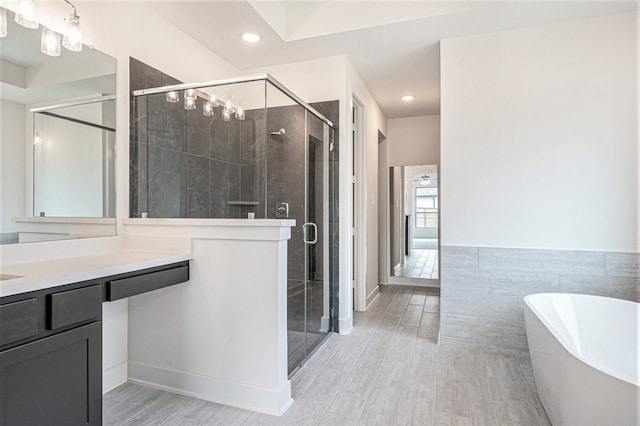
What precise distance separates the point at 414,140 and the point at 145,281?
4.56 m

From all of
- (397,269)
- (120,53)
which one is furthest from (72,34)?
(397,269)

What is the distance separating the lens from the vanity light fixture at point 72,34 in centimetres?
180

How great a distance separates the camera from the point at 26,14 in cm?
165

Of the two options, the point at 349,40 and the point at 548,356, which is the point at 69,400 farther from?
the point at 349,40

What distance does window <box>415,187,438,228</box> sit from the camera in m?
5.05

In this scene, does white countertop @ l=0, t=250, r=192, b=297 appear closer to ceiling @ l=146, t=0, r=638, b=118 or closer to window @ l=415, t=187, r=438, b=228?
ceiling @ l=146, t=0, r=638, b=118

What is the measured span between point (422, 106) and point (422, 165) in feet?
2.80

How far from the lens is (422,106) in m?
4.94

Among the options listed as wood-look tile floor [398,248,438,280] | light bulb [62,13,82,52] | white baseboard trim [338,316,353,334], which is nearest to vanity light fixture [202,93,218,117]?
light bulb [62,13,82,52]

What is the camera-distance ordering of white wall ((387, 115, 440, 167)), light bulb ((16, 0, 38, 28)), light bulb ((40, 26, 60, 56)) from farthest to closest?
white wall ((387, 115, 440, 167)), light bulb ((40, 26, 60, 56)), light bulb ((16, 0, 38, 28))


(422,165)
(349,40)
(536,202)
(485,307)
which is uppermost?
(349,40)

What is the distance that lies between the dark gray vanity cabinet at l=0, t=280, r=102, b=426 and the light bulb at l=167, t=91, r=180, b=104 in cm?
147

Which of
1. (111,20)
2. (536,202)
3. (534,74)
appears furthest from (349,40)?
(536,202)

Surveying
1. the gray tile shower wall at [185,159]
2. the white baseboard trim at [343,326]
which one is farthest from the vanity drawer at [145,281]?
the white baseboard trim at [343,326]
